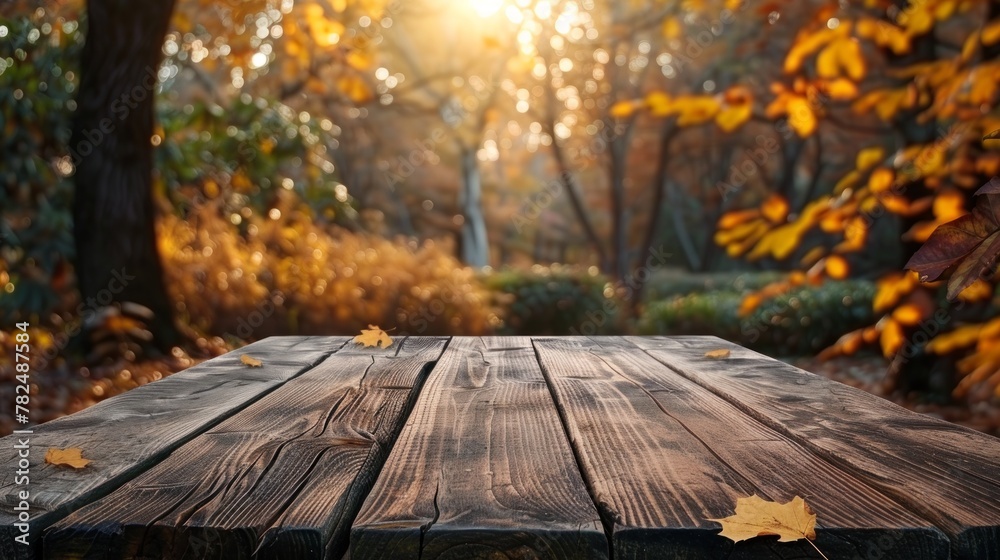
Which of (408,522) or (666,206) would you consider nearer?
(408,522)

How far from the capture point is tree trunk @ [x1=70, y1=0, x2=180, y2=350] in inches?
209

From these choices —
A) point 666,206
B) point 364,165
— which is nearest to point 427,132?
point 364,165

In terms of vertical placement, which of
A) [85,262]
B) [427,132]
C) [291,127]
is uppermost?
[427,132]

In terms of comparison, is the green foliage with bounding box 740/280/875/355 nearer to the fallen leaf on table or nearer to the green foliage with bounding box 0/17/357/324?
the green foliage with bounding box 0/17/357/324

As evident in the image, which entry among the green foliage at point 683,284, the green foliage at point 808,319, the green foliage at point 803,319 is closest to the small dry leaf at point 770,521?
the green foliage at point 803,319

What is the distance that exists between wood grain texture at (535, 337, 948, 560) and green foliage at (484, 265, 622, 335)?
9305 mm

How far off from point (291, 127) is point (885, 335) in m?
8.78

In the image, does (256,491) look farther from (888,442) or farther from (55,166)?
(55,166)

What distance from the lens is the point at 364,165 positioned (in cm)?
2744

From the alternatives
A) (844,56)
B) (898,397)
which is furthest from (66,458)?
(898,397)

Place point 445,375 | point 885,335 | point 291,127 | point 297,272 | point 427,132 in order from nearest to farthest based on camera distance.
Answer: point 445,375 → point 885,335 → point 297,272 → point 291,127 → point 427,132

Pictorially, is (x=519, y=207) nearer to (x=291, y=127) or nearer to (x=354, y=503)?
(x=291, y=127)

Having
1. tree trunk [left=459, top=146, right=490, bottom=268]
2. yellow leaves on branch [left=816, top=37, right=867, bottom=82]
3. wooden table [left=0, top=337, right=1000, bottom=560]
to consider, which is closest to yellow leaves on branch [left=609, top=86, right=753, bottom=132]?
yellow leaves on branch [left=816, top=37, right=867, bottom=82]

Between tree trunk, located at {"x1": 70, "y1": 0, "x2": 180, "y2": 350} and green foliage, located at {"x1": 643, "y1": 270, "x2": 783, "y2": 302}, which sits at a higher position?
tree trunk, located at {"x1": 70, "y1": 0, "x2": 180, "y2": 350}
